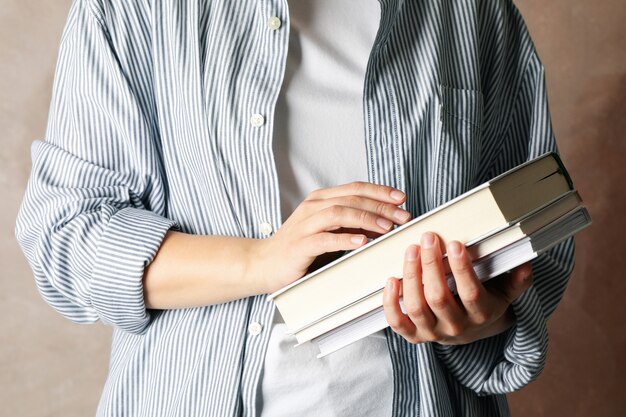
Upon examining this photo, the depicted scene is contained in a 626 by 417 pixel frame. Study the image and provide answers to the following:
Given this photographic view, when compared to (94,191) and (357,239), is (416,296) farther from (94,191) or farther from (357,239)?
(94,191)

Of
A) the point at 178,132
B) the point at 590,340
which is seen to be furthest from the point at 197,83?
the point at 590,340

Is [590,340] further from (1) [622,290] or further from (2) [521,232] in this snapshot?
(2) [521,232]

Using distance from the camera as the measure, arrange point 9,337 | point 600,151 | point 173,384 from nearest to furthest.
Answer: point 173,384 → point 9,337 → point 600,151

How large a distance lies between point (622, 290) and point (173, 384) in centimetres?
130

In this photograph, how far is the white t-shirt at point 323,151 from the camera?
89cm

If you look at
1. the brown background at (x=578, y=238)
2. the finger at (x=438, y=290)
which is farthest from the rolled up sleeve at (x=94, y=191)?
the brown background at (x=578, y=238)

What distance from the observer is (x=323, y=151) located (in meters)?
0.97

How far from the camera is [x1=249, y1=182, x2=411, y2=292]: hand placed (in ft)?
2.56

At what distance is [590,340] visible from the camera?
1932 millimetres

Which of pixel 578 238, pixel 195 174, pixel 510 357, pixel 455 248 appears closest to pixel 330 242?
pixel 455 248

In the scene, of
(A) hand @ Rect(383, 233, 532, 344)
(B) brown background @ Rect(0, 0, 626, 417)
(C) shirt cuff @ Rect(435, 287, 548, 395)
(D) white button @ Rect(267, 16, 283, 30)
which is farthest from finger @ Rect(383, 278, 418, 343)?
(B) brown background @ Rect(0, 0, 626, 417)

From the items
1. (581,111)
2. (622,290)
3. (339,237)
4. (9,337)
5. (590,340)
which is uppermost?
(581,111)

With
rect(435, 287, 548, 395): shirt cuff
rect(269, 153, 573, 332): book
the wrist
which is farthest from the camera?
rect(435, 287, 548, 395): shirt cuff

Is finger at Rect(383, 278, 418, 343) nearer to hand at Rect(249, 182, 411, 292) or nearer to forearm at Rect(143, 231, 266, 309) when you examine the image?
hand at Rect(249, 182, 411, 292)
